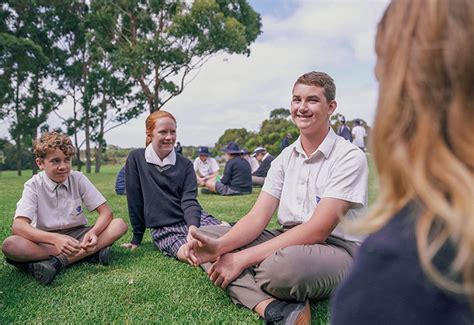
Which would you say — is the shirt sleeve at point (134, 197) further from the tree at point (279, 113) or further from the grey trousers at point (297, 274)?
the tree at point (279, 113)

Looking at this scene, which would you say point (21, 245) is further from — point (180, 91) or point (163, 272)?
point (180, 91)

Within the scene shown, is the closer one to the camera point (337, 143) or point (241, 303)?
point (241, 303)

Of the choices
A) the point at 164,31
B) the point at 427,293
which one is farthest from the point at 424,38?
the point at 164,31

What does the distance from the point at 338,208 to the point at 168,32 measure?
66.0 feet

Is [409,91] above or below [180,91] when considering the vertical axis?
below

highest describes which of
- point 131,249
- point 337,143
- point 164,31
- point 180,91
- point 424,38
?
point 164,31

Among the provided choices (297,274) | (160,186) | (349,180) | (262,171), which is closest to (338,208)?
(349,180)

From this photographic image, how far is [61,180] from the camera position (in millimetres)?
3850

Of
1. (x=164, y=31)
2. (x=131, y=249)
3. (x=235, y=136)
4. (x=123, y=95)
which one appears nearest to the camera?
(x=131, y=249)

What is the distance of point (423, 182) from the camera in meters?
0.80

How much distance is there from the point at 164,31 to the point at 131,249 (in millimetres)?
18946

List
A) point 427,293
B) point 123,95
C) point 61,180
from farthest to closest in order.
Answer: point 123,95, point 61,180, point 427,293

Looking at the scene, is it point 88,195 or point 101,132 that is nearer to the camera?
point 88,195

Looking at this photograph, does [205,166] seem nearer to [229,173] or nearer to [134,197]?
[229,173]
